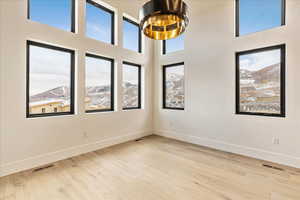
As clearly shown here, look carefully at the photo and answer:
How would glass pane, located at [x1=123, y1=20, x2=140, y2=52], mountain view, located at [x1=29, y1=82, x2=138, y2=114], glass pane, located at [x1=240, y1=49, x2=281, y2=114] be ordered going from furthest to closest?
glass pane, located at [x1=123, y1=20, x2=140, y2=52], glass pane, located at [x1=240, y1=49, x2=281, y2=114], mountain view, located at [x1=29, y1=82, x2=138, y2=114]

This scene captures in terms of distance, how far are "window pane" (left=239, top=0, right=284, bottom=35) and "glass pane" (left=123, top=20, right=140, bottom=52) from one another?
272 centimetres

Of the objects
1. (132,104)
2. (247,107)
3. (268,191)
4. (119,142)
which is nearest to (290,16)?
(247,107)

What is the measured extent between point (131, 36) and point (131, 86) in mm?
1480

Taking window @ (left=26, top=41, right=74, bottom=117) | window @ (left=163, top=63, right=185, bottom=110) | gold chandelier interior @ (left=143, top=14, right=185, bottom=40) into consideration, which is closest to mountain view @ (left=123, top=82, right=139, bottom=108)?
window @ (left=163, top=63, right=185, bottom=110)

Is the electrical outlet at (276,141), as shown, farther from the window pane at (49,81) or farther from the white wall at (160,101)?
the window pane at (49,81)

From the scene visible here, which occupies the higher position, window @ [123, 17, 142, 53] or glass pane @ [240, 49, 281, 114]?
window @ [123, 17, 142, 53]

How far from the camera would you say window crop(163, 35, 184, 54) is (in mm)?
4297

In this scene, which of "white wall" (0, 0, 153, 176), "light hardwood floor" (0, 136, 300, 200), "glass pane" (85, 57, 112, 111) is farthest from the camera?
"glass pane" (85, 57, 112, 111)

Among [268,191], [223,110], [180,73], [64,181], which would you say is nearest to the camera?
[268,191]

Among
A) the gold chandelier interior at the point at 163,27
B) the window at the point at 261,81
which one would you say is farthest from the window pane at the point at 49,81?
the window at the point at 261,81

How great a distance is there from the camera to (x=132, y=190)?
1986mm

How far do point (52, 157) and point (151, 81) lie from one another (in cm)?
327

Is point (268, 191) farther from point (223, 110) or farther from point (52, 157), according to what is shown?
point (52, 157)

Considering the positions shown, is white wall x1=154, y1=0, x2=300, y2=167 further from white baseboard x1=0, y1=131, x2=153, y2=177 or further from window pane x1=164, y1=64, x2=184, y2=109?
white baseboard x1=0, y1=131, x2=153, y2=177
